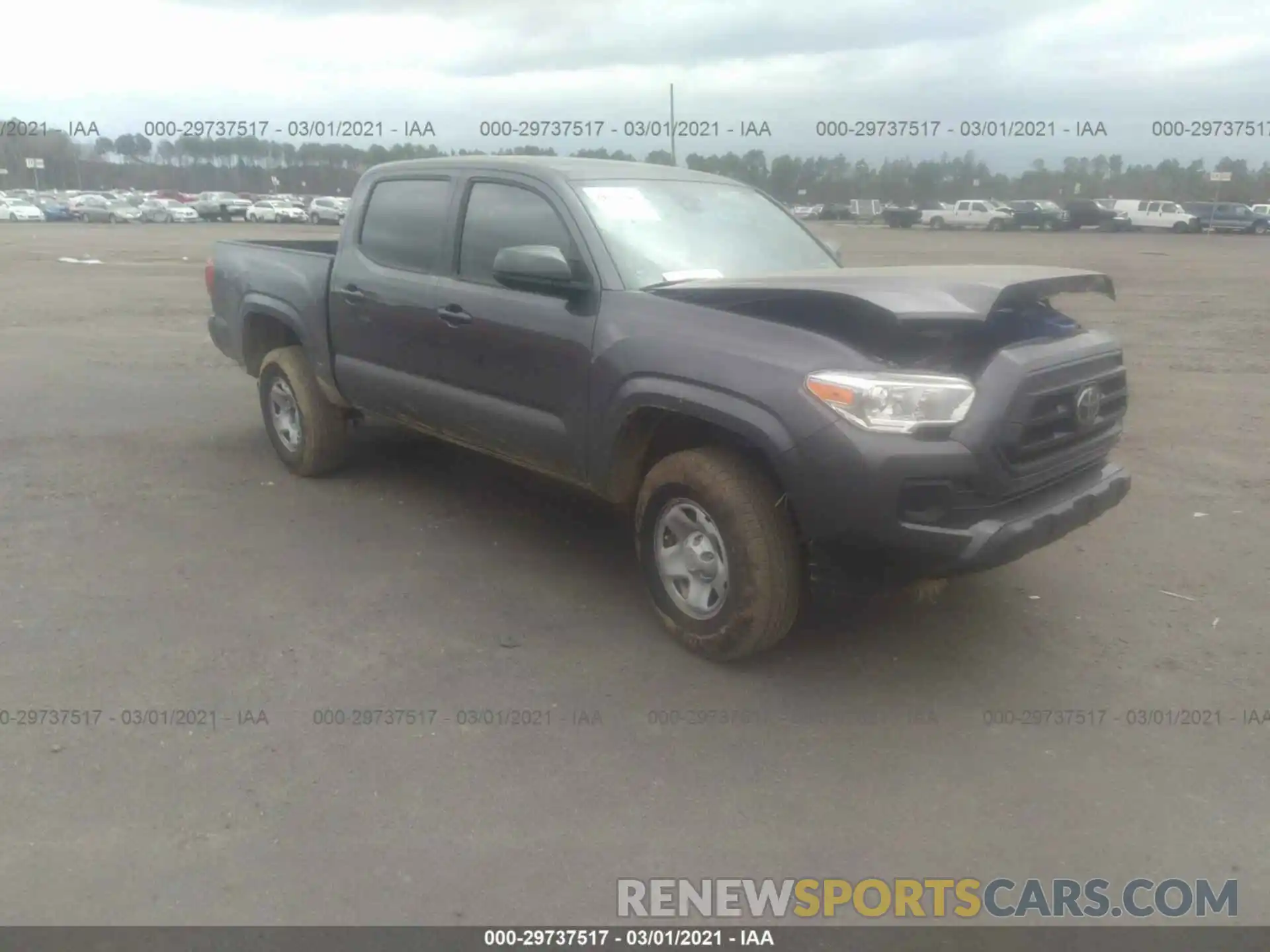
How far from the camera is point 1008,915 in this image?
2.85 meters

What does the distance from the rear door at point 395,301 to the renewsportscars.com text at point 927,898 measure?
295 cm

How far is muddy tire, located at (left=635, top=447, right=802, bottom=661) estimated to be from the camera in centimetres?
384

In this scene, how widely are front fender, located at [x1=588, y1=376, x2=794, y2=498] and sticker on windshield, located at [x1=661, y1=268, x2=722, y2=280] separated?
61 cm

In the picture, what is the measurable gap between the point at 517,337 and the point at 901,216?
124 feet

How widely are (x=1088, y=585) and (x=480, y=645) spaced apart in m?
2.83

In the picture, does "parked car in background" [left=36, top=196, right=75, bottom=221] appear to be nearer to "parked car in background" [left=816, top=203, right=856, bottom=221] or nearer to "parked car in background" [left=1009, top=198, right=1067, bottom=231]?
"parked car in background" [left=816, top=203, right=856, bottom=221]

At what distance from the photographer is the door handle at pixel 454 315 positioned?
4957mm

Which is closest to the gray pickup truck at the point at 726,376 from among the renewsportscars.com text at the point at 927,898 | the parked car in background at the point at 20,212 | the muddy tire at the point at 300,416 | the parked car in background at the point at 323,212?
the muddy tire at the point at 300,416

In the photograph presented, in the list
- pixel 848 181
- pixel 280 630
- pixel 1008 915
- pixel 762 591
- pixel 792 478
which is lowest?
pixel 1008 915

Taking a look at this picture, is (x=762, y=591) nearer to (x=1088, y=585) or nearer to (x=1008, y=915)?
(x=1008, y=915)

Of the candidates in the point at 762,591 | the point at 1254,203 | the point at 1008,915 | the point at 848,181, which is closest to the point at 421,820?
the point at 762,591

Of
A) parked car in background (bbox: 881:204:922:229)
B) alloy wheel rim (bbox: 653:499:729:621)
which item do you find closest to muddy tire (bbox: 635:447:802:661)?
alloy wheel rim (bbox: 653:499:729:621)

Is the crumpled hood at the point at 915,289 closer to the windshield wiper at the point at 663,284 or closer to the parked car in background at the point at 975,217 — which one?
the windshield wiper at the point at 663,284

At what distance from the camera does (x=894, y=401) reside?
3537mm
